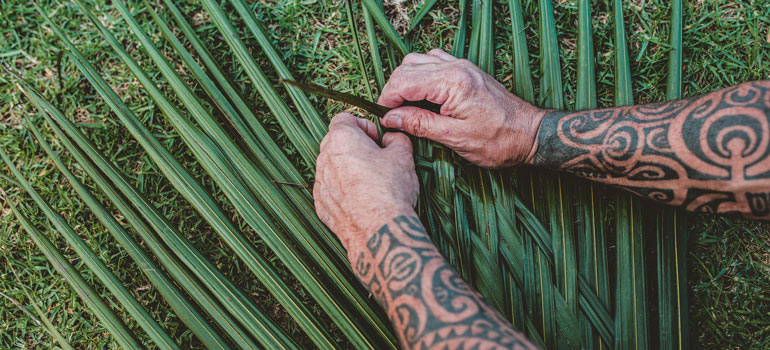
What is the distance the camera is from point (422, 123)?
112 cm

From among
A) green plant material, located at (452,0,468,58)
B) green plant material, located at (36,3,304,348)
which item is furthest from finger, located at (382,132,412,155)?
green plant material, located at (36,3,304,348)

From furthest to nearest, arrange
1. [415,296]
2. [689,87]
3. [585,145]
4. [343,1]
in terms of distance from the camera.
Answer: [343,1], [689,87], [585,145], [415,296]

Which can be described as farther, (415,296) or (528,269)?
(528,269)

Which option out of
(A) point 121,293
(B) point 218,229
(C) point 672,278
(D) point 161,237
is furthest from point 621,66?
(A) point 121,293

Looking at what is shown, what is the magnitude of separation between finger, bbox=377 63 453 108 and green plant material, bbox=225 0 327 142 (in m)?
0.22

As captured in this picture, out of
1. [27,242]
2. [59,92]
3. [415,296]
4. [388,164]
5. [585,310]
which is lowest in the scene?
[585,310]

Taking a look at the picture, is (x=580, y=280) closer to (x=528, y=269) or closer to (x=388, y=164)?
(x=528, y=269)

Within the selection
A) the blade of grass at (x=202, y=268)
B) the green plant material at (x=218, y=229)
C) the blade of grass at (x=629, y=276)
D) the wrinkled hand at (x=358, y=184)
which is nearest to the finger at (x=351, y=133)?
the wrinkled hand at (x=358, y=184)

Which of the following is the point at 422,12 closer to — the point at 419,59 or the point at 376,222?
the point at 419,59

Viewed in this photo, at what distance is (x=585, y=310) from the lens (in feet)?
3.44

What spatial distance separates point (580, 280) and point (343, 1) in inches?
45.3

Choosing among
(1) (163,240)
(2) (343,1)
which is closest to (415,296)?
(1) (163,240)

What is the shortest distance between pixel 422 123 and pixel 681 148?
0.62 m

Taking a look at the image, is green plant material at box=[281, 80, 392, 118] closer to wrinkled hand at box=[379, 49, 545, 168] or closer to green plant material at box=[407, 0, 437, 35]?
wrinkled hand at box=[379, 49, 545, 168]
